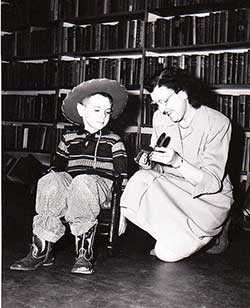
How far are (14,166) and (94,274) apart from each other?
307 centimetres

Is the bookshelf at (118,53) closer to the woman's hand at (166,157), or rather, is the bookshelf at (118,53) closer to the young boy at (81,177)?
the young boy at (81,177)

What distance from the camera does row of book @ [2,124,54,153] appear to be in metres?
5.07

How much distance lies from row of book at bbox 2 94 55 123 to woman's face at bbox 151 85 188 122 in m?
2.53

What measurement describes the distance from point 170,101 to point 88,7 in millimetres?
2453

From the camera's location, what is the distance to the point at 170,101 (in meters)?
2.50

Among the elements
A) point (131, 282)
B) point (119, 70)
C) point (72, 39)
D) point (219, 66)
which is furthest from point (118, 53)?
point (131, 282)

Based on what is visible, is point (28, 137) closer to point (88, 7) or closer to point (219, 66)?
point (88, 7)

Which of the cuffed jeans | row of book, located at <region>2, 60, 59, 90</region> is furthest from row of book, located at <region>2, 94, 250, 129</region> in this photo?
the cuffed jeans

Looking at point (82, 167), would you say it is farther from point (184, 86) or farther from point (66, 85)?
point (66, 85)

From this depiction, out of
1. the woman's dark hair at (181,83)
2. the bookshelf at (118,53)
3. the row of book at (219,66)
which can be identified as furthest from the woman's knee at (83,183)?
the row of book at (219,66)

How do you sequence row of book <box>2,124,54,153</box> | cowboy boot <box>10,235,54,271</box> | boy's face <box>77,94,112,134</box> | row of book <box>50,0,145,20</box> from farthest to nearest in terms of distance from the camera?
row of book <box>2,124,54,153</box> → row of book <box>50,0,145,20</box> → boy's face <box>77,94,112,134</box> → cowboy boot <box>10,235,54,271</box>

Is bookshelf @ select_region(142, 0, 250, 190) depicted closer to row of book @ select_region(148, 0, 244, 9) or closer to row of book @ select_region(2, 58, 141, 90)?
row of book @ select_region(148, 0, 244, 9)

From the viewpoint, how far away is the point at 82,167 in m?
2.51

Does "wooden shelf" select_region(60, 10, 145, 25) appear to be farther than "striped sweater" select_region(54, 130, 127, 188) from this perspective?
Yes
